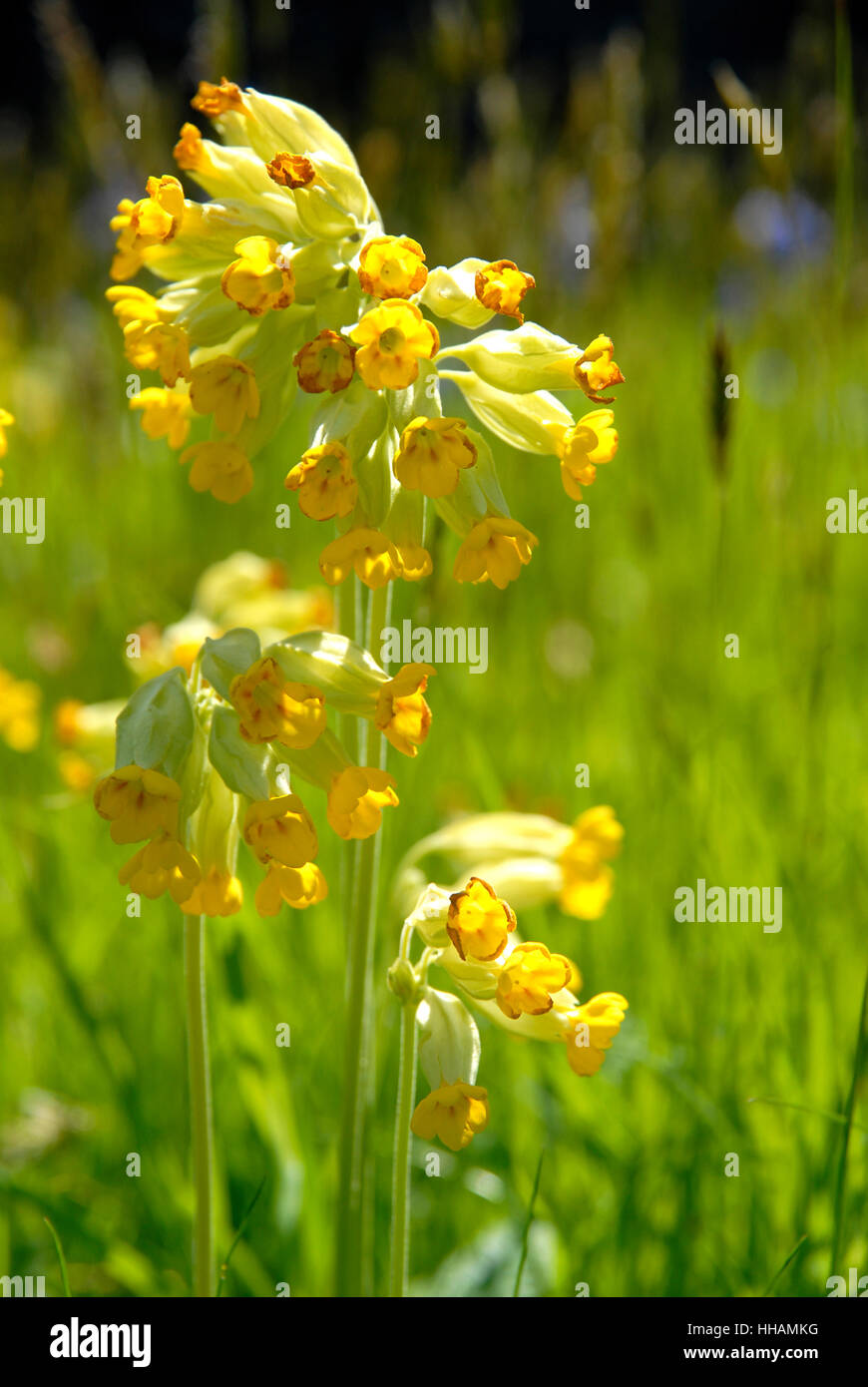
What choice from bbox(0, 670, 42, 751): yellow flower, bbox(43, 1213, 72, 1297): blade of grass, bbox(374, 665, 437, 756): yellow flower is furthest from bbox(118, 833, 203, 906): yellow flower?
bbox(0, 670, 42, 751): yellow flower

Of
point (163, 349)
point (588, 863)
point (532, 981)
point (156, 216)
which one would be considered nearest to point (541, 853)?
point (588, 863)

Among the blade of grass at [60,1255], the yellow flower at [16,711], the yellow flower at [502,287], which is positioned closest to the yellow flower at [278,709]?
the yellow flower at [502,287]

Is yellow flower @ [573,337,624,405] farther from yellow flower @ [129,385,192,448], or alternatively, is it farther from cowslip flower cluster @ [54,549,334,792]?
cowslip flower cluster @ [54,549,334,792]

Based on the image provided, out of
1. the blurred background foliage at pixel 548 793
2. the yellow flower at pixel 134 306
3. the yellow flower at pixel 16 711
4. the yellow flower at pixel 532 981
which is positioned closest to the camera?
the yellow flower at pixel 532 981

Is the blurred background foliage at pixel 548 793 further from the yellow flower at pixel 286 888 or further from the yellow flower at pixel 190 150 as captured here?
the yellow flower at pixel 190 150

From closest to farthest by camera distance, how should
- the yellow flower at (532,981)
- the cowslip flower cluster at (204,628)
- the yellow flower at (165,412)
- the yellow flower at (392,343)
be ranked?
the yellow flower at (392,343)
the yellow flower at (532,981)
the yellow flower at (165,412)
the cowslip flower cluster at (204,628)
